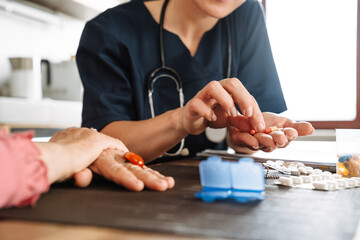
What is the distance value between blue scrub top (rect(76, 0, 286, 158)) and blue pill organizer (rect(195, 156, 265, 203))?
55 centimetres

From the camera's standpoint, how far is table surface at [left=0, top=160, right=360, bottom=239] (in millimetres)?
300

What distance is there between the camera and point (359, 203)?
45 centimetres

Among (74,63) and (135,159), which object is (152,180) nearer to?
(135,159)

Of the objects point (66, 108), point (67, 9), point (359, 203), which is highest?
point (67, 9)

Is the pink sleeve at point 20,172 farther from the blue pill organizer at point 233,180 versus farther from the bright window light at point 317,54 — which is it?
the bright window light at point 317,54

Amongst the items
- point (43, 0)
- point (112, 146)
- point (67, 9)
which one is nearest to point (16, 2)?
point (43, 0)

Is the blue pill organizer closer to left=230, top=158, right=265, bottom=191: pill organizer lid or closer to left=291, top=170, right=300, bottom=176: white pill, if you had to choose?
left=230, top=158, right=265, bottom=191: pill organizer lid

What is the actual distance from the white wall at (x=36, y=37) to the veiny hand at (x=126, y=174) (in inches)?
74.0

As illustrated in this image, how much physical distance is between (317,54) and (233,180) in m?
2.87

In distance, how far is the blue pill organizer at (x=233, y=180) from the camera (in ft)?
1.37

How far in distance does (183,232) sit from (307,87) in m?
3.01

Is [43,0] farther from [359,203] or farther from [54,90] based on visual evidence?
[359,203]

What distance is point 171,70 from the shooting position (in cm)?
110

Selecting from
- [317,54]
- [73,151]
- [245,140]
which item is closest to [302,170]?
[245,140]
